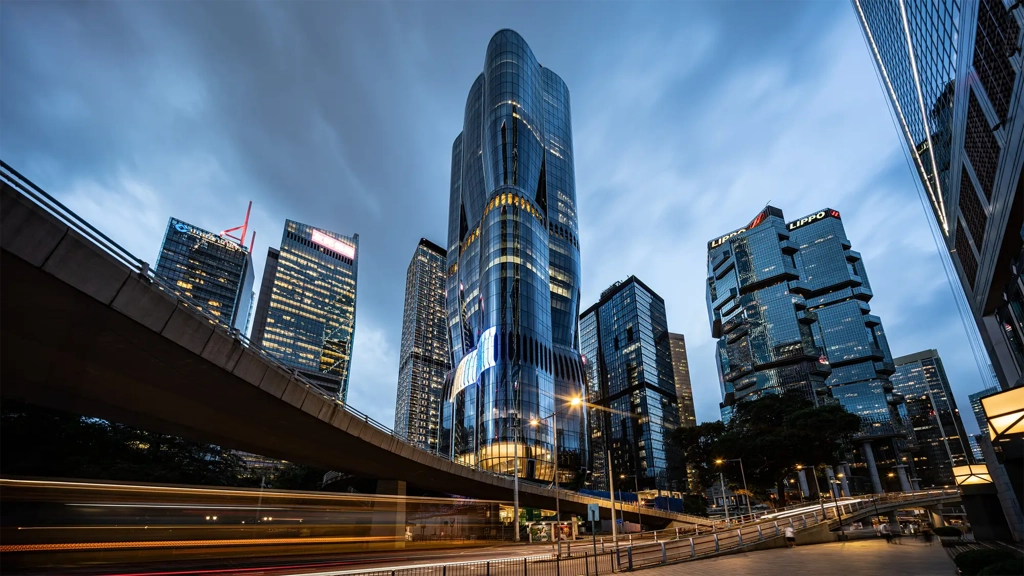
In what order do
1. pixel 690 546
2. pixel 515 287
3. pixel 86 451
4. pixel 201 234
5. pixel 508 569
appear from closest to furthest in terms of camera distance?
pixel 508 569 → pixel 690 546 → pixel 86 451 → pixel 515 287 → pixel 201 234

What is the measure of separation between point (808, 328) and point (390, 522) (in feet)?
506

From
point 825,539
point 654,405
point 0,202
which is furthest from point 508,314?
point 654,405

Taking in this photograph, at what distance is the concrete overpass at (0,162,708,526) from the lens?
12.5 meters

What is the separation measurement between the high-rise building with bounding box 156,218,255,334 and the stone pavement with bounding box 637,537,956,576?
179 metres

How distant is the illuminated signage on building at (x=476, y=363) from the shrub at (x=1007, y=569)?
76154 millimetres

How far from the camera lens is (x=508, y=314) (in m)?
88.5

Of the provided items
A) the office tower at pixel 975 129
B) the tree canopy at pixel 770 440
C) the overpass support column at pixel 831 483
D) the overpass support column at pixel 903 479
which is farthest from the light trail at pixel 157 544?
the overpass support column at pixel 903 479

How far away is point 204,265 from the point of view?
176 metres

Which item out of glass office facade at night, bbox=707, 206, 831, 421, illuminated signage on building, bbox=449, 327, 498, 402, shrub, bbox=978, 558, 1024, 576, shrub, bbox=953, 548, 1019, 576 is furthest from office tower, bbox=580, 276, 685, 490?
shrub, bbox=978, 558, 1024, 576

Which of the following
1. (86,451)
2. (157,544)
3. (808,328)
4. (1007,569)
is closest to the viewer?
(1007,569)

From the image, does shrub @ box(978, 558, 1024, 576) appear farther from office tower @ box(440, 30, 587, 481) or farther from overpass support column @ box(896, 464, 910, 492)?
overpass support column @ box(896, 464, 910, 492)

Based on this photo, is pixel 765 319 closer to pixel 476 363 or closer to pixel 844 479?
pixel 844 479

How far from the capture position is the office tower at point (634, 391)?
15688cm

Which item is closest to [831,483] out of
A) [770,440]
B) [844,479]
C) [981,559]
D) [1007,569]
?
[770,440]
